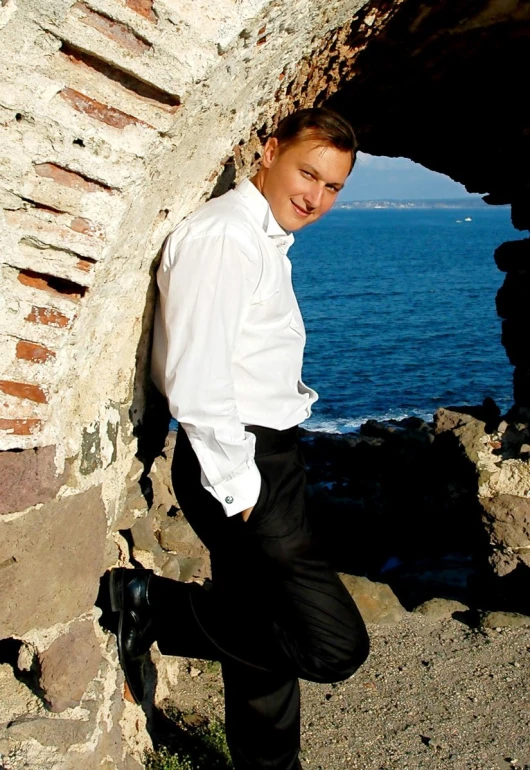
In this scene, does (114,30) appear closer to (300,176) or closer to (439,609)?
(300,176)

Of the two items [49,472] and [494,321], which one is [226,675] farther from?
[494,321]

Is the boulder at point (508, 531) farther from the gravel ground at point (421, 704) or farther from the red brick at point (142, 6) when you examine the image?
the red brick at point (142, 6)

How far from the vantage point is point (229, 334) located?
2873 millimetres

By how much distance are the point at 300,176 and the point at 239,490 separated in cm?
117

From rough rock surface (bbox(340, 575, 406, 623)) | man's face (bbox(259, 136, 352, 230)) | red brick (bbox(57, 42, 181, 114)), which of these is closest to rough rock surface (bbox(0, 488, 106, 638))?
man's face (bbox(259, 136, 352, 230))

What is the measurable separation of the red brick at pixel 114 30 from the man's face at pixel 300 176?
80 centimetres

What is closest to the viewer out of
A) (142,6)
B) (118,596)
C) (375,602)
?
(142,6)

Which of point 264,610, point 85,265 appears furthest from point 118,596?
point 85,265

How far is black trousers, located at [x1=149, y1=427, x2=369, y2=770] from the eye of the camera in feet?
10.8

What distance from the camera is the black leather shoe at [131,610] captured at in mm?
3727

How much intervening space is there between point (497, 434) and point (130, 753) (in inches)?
166

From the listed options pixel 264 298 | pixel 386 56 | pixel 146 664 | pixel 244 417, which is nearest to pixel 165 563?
pixel 146 664

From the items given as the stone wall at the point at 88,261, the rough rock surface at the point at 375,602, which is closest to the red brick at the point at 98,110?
the stone wall at the point at 88,261

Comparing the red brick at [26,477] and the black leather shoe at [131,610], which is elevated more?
the red brick at [26,477]
